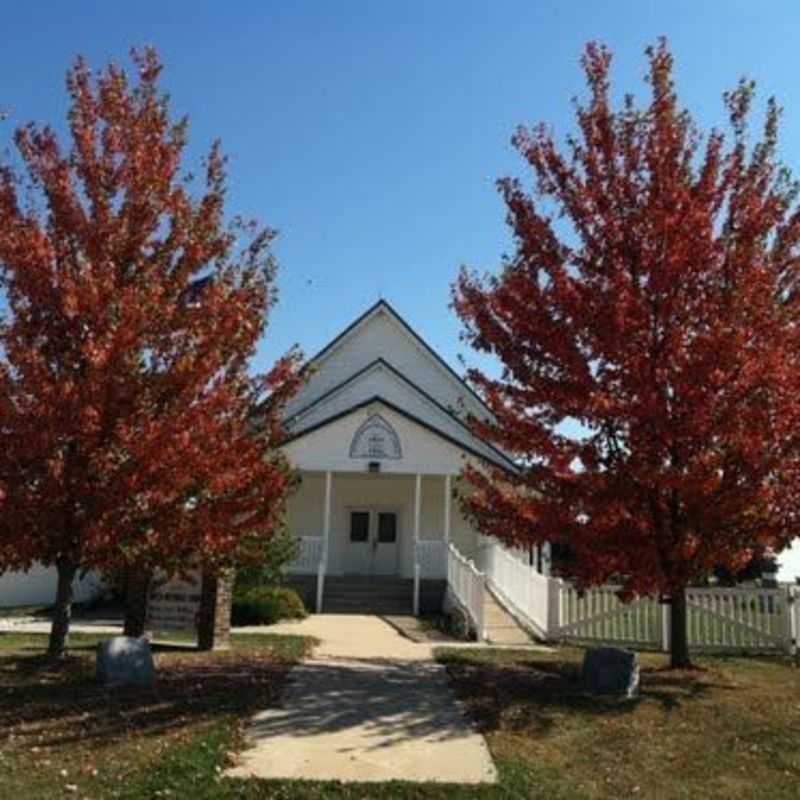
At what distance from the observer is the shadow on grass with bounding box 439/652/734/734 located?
9820 mm

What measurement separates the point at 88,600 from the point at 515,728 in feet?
64.6

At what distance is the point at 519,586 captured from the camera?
68.8 feet

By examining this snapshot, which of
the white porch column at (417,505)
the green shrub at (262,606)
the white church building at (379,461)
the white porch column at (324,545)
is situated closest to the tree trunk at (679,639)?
the green shrub at (262,606)

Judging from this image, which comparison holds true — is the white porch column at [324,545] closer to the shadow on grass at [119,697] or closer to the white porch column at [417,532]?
→ the white porch column at [417,532]

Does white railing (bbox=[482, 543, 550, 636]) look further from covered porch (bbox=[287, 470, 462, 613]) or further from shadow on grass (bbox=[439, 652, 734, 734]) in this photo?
shadow on grass (bbox=[439, 652, 734, 734])

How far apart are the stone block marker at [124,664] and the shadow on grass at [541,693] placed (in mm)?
3301

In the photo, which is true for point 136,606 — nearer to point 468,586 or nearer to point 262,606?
point 262,606

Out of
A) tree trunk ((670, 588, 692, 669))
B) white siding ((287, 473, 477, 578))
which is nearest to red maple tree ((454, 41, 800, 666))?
tree trunk ((670, 588, 692, 669))

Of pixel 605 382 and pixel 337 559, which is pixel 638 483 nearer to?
pixel 605 382

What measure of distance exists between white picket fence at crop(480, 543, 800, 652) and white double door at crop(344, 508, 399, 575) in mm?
10694

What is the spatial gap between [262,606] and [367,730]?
1190cm

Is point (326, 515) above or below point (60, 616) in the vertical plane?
above

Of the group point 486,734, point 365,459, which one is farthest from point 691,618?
point 365,459

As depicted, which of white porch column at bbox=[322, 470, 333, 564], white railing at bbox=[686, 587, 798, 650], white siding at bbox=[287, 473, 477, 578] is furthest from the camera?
white siding at bbox=[287, 473, 477, 578]
